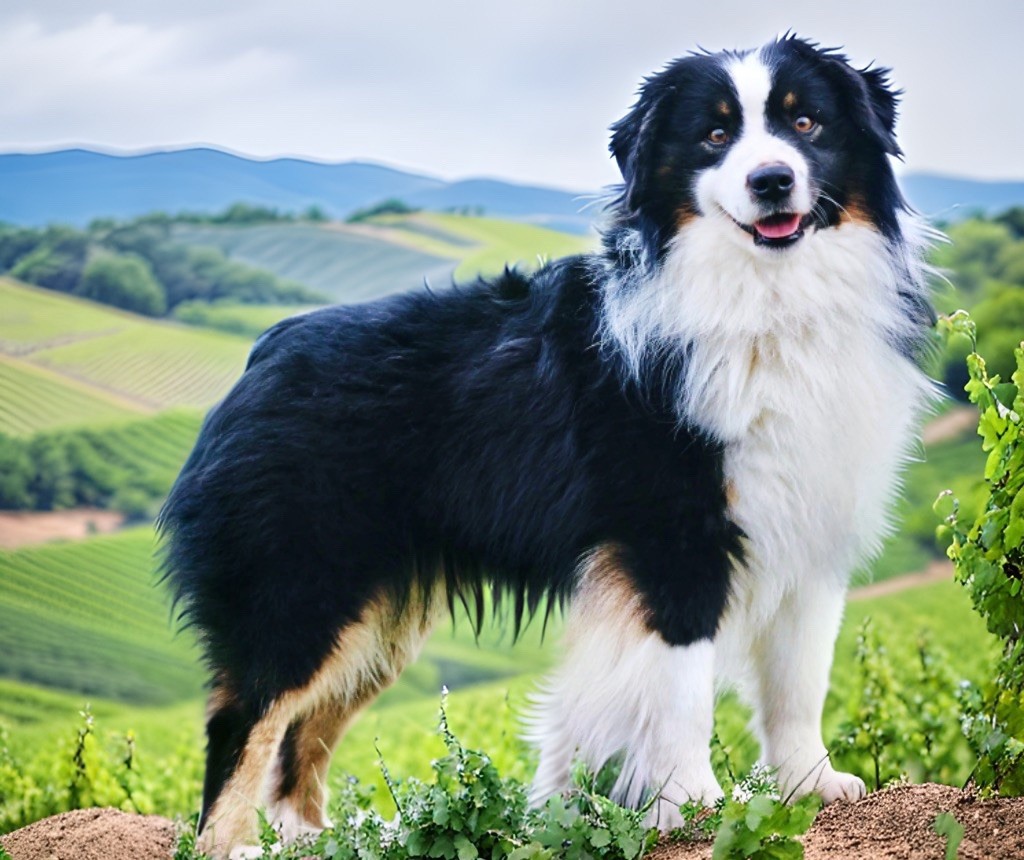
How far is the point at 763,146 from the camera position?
2.76m

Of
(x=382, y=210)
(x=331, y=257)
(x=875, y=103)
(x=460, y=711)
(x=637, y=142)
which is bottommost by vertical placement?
(x=460, y=711)

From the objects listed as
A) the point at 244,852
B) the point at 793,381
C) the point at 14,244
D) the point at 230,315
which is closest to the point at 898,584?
the point at 230,315

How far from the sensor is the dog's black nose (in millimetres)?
2676

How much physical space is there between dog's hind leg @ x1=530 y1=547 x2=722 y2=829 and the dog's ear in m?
0.93

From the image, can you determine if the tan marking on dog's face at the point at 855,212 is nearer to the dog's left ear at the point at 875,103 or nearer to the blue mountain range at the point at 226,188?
the dog's left ear at the point at 875,103

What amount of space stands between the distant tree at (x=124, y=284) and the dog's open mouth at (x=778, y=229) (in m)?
4.24

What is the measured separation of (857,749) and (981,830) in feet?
4.46

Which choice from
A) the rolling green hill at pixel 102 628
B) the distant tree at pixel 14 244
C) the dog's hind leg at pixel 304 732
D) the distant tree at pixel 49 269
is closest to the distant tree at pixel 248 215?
the distant tree at pixel 49 269

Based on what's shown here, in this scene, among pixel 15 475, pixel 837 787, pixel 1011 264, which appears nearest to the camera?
pixel 837 787

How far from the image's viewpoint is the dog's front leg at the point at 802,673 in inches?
124

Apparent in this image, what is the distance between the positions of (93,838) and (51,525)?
8.32 feet

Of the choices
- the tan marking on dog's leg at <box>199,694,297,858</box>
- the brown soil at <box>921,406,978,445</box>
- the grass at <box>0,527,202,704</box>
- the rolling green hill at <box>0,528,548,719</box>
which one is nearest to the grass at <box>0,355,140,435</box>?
the rolling green hill at <box>0,528,548,719</box>

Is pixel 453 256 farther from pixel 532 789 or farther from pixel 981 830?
pixel 981 830

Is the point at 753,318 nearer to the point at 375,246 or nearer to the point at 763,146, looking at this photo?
the point at 763,146
